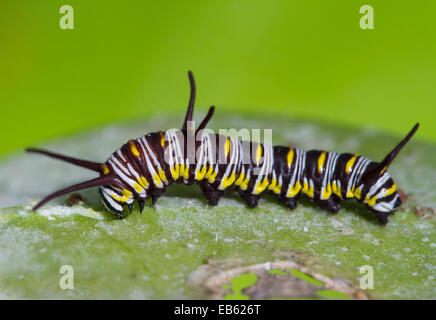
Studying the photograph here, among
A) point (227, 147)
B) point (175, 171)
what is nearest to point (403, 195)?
point (227, 147)

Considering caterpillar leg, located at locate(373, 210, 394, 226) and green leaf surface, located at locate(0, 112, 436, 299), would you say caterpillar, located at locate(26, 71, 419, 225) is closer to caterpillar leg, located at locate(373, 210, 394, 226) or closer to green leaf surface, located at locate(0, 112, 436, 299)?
caterpillar leg, located at locate(373, 210, 394, 226)

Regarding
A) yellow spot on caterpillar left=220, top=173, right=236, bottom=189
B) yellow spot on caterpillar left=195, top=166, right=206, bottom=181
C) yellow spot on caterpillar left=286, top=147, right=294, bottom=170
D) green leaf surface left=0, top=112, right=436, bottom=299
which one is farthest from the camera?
yellow spot on caterpillar left=286, top=147, right=294, bottom=170

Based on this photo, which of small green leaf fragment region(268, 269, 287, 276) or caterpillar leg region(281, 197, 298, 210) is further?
caterpillar leg region(281, 197, 298, 210)

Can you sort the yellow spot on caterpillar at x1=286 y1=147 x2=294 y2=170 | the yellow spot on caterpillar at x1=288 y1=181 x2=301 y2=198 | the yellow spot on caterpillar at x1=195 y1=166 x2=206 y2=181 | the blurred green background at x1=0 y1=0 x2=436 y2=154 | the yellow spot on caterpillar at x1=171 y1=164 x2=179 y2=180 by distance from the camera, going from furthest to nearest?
the blurred green background at x1=0 y1=0 x2=436 y2=154 < the yellow spot on caterpillar at x1=286 y1=147 x2=294 y2=170 < the yellow spot on caterpillar at x1=288 y1=181 x2=301 y2=198 < the yellow spot on caterpillar at x1=195 y1=166 x2=206 y2=181 < the yellow spot on caterpillar at x1=171 y1=164 x2=179 y2=180

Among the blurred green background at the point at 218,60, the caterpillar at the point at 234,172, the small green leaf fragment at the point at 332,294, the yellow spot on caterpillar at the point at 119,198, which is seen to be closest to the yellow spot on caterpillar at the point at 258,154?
the caterpillar at the point at 234,172

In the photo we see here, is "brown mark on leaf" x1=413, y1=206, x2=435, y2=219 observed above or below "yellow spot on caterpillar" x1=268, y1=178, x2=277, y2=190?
below

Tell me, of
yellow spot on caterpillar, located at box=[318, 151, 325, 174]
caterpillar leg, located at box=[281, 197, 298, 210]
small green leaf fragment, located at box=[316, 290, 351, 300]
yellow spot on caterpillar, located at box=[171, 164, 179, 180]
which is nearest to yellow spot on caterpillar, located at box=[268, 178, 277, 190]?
caterpillar leg, located at box=[281, 197, 298, 210]

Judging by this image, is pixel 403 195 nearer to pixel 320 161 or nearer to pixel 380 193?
pixel 380 193
